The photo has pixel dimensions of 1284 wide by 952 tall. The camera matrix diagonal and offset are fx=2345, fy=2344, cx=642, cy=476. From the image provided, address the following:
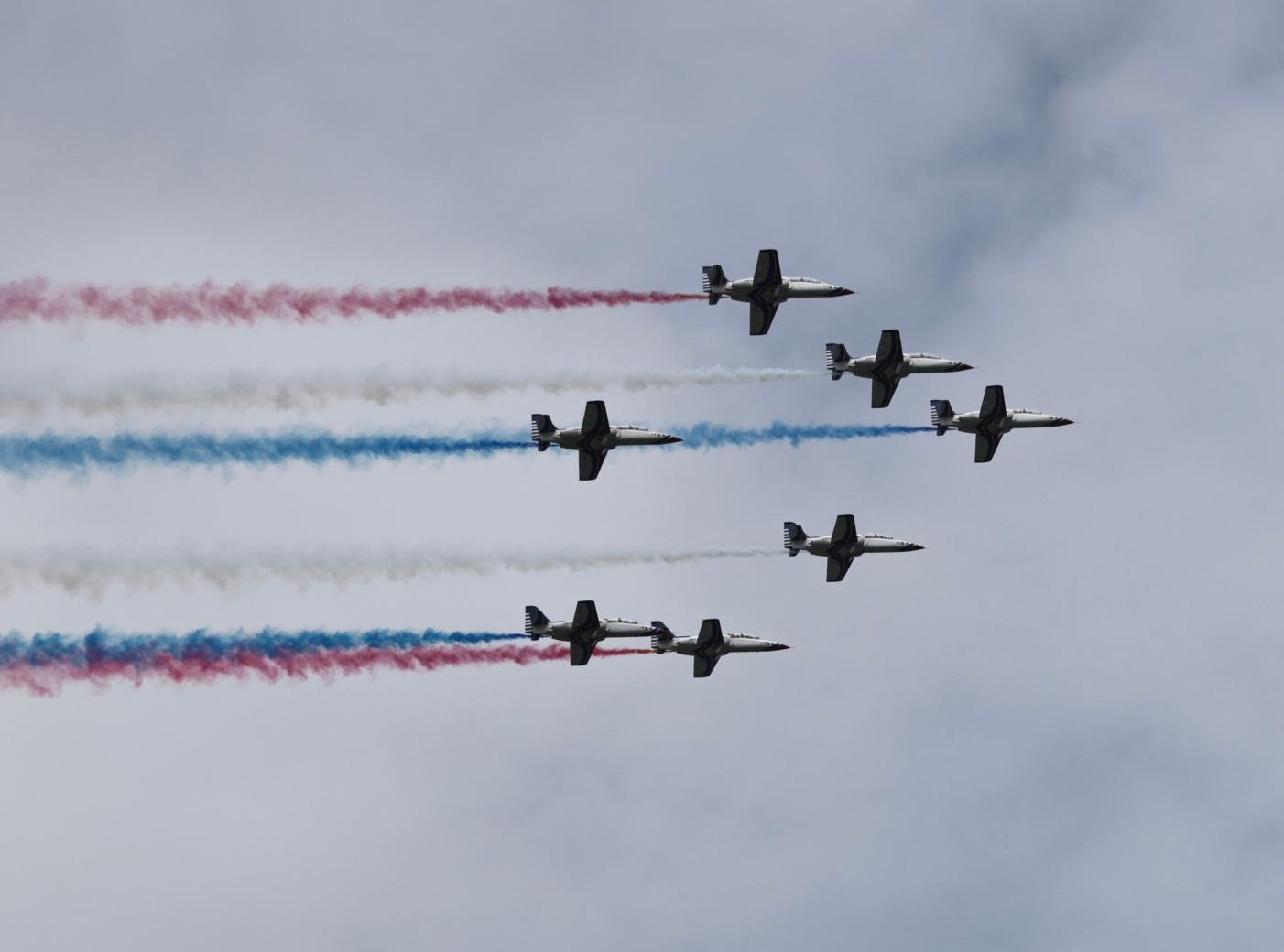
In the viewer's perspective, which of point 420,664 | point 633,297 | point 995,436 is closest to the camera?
point 420,664

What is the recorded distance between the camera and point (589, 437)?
4432 inches

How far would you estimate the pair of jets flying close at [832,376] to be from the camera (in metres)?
113

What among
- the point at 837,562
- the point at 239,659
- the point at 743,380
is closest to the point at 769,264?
the point at 743,380

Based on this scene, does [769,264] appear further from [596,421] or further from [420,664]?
[420,664]

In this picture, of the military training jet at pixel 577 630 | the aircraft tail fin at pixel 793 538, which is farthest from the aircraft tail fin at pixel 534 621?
the aircraft tail fin at pixel 793 538

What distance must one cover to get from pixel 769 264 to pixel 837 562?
53.7ft

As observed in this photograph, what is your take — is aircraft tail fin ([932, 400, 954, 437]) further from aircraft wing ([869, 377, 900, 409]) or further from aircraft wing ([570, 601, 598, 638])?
aircraft wing ([570, 601, 598, 638])

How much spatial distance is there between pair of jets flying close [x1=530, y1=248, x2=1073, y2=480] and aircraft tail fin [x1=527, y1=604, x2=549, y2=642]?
23.3 feet

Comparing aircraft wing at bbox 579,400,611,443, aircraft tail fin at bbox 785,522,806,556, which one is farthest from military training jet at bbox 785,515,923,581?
aircraft wing at bbox 579,400,611,443

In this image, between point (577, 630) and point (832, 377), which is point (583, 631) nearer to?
point (577, 630)

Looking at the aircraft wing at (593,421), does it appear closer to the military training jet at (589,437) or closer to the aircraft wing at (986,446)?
the military training jet at (589,437)

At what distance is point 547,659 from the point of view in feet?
369

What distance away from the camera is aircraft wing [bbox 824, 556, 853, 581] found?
12275cm

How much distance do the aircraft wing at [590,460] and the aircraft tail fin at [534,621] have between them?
6.93 m
